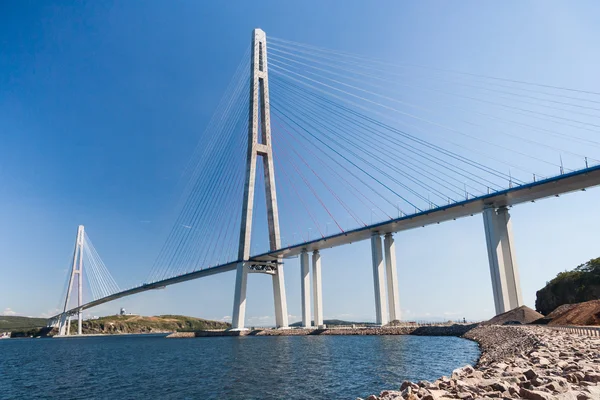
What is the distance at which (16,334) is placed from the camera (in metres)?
151

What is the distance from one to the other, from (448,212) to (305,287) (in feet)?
88.3

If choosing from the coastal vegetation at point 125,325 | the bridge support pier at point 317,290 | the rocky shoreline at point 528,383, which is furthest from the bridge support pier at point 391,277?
the coastal vegetation at point 125,325

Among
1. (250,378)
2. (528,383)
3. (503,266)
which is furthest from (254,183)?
(528,383)

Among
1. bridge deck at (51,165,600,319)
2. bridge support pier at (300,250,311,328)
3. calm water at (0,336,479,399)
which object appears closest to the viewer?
calm water at (0,336,479,399)

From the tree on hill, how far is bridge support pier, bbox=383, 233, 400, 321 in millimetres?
20686

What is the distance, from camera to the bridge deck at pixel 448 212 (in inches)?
1495

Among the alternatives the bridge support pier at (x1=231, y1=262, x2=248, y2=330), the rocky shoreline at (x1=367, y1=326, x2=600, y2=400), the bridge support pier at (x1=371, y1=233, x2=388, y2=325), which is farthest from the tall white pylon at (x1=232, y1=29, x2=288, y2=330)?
the rocky shoreline at (x1=367, y1=326, x2=600, y2=400)

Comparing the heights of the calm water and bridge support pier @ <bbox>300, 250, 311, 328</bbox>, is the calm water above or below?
below

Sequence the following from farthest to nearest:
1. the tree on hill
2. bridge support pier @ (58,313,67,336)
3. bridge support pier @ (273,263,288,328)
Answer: bridge support pier @ (58,313,67,336) → bridge support pier @ (273,263,288,328) → the tree on hill

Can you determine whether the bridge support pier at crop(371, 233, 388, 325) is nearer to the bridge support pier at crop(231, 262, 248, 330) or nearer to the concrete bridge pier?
the concrete bridge pier

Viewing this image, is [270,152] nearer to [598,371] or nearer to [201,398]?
[201,398]

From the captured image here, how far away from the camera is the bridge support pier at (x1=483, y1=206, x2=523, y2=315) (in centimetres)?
4069

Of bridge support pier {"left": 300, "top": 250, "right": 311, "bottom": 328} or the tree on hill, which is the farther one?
bridge support pier {"left": 300, "top": 250, "right": 311, "bottom": 328}

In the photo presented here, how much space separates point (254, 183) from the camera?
2336 inches
